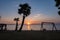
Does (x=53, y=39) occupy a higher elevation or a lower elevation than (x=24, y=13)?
lower

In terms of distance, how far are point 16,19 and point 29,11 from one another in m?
21.1

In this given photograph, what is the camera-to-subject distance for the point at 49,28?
119ft

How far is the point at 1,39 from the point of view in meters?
16.8

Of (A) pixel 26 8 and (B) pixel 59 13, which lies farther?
(A) pixel 26 8

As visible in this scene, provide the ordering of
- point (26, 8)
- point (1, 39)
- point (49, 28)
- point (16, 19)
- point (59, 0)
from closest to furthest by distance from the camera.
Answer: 1. point (1, 39)
2. point (59, 0)
3. point (49, 28)
4. point (26, 8)
5. point (16, 19)

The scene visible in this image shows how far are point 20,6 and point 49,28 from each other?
17885 millimetres

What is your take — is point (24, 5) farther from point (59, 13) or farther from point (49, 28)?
point (59, 13)

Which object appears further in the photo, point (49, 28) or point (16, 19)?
point (16, 19)

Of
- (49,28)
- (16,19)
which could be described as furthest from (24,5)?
(16,19)

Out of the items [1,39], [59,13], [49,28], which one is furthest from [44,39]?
[49,28]

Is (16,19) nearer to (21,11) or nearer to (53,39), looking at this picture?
(21,11)

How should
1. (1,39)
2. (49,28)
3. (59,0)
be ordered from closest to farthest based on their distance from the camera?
1. (1,39)
2. (59,0)
3. (49,28)

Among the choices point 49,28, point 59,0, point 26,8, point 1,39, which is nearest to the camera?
point 1,39

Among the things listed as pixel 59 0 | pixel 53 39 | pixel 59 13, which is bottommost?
pixel 53 39
